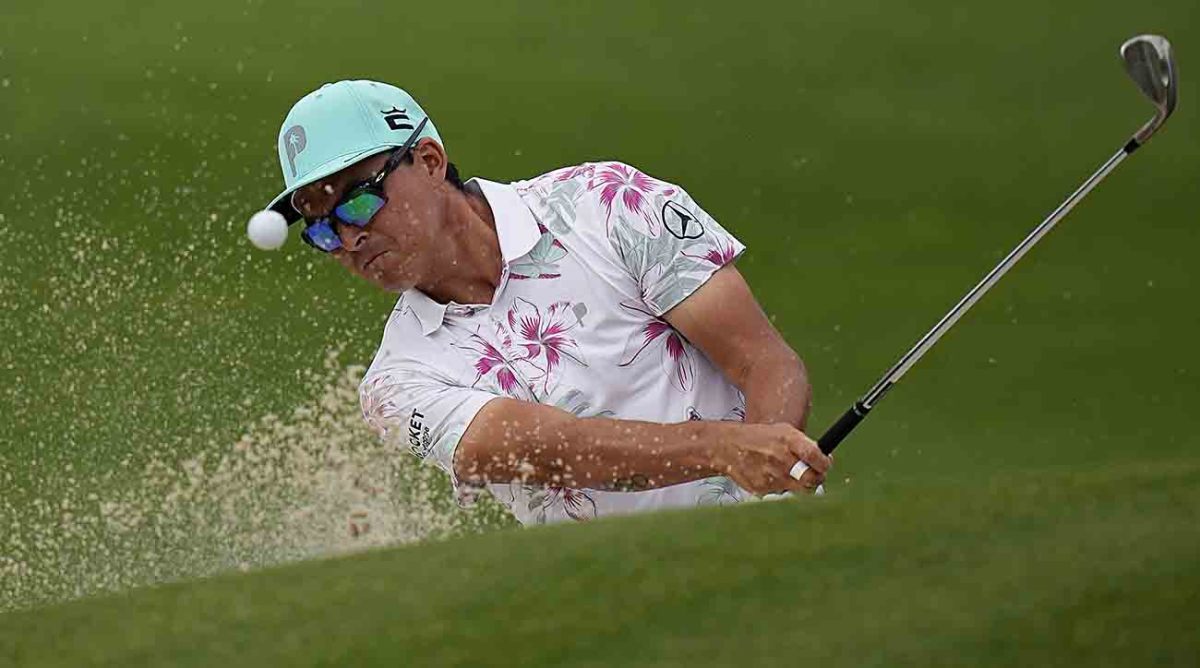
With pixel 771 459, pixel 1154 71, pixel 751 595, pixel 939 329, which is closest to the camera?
pixel 751 595

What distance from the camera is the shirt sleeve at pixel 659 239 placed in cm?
218

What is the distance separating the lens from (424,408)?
2176 millimetres

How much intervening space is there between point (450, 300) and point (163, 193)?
233 centimetres

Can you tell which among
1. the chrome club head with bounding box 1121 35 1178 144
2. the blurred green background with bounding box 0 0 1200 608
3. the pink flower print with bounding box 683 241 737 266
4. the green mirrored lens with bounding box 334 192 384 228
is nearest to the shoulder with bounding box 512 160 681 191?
the pink flower print with bounding box 683 241 737 266

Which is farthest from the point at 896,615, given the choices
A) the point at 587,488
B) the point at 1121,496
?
the point at 587,488

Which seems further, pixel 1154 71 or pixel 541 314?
pixel 1154 71

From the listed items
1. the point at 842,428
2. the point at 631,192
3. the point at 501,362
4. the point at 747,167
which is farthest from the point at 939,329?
the point at 747,167

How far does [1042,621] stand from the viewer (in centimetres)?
135

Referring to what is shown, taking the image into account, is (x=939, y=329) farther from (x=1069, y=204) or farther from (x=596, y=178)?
(x=596, y=178)

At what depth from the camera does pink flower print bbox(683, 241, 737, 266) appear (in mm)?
2188

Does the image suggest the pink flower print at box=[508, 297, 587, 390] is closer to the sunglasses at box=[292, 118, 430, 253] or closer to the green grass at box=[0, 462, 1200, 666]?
the sunglasses at box=[292, 118, 430, 253]

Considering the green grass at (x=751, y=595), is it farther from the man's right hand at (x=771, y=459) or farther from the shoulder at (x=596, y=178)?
the shoulder at (x=596, y=178)

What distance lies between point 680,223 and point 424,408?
0.36m

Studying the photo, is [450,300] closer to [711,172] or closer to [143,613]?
[143,613]
